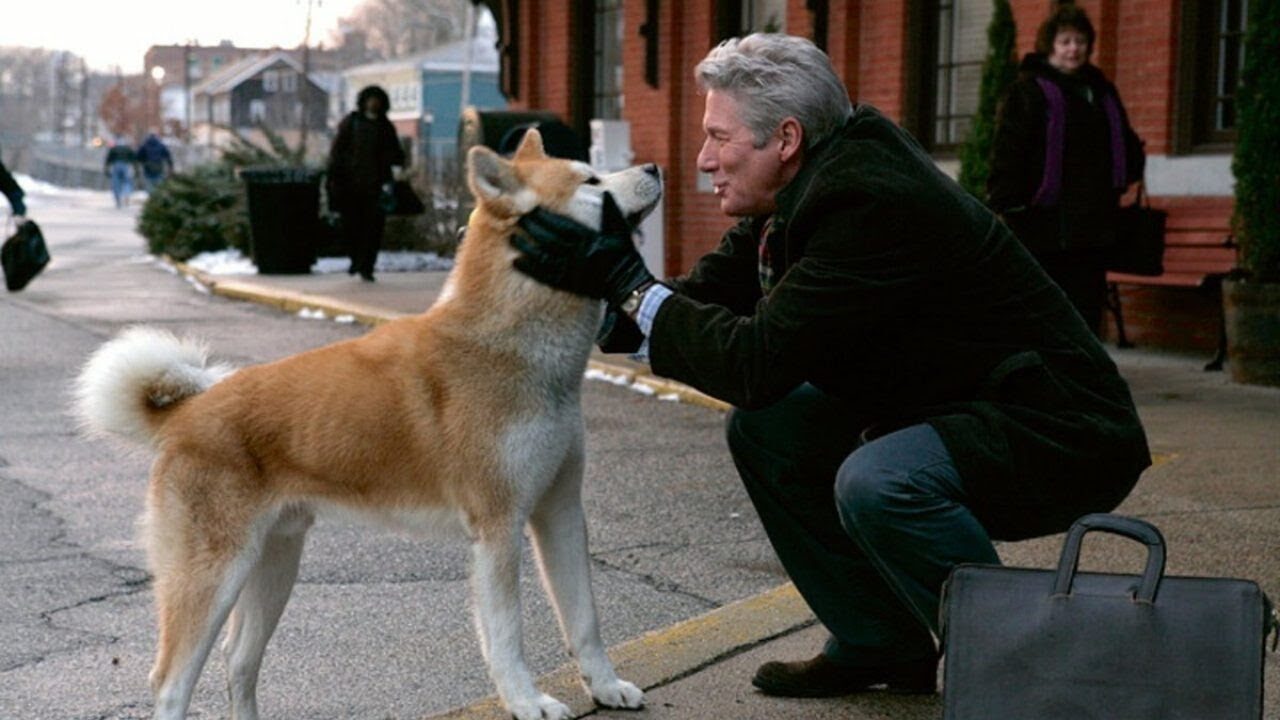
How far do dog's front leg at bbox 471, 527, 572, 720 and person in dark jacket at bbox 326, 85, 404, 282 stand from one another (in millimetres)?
13649

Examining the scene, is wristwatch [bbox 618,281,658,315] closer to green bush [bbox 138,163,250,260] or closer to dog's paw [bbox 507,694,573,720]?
dog's paw [bbox 507,694,573,720]

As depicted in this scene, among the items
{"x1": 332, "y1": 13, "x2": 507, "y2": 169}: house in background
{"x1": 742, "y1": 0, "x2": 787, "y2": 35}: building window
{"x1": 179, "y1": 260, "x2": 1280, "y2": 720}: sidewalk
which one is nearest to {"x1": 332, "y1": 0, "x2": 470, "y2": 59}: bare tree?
{"x1": 332, "y1": 13, "x2": 507, "y2": 169}: house in background

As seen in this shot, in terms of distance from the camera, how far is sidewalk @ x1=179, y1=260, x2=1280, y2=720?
397cm

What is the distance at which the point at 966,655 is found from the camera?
295cm

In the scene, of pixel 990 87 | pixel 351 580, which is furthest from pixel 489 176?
pixel 990 87

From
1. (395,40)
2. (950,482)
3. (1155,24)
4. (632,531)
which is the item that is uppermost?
(395,40)

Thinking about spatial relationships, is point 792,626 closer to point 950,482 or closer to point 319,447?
point 950,482

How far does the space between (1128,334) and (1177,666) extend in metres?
8.51

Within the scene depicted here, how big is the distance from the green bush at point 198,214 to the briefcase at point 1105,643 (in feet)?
60.8

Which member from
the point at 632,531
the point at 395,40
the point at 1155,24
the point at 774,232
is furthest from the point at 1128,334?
the point at 395,40

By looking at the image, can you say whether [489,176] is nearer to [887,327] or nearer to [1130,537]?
[887,327]

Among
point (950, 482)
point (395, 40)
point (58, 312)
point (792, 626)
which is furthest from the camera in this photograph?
point (395, 40)

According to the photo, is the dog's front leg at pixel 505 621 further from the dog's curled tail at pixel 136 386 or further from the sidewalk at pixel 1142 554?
the dog's curled tail at pixel 136 386

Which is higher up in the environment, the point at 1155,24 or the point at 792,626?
the point at 1155,24
